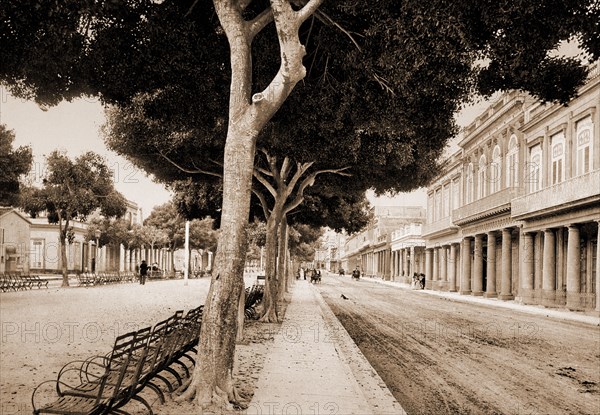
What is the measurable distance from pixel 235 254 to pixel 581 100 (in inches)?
869

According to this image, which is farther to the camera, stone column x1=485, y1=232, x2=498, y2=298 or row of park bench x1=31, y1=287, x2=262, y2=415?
stone column x1=485, y1=232, x2=498, y2=298

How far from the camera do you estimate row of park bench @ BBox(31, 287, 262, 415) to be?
16.0 ft

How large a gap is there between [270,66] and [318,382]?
552 centimetres

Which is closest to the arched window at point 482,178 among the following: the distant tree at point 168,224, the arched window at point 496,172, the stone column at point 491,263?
the arched window at point 496,172

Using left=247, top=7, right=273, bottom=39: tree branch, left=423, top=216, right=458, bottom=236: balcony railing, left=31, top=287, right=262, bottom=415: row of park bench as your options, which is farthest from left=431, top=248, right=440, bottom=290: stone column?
left=247, top=7, right=273, bottom=39: tree branch

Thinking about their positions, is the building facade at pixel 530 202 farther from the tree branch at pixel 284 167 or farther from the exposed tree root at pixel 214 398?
the exposed tree root at pixel 214 398

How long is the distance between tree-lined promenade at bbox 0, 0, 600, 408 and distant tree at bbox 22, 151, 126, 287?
19.9 meters

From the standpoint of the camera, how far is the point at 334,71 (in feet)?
33.3

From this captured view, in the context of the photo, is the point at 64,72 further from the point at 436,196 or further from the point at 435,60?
the point at 436,196

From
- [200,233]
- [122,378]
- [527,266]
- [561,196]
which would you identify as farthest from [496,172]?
[200,233]

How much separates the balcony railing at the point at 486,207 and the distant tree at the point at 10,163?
23.7 meters

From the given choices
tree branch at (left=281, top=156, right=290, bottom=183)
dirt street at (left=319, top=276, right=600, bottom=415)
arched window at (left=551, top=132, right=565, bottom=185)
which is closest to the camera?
dirt street at (left=319, top=276, right=600, bottom=415)

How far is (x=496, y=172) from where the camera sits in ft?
112

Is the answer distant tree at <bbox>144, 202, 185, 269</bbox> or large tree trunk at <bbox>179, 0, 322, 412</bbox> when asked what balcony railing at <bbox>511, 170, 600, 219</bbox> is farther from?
distant tree at <bbox>144, 202, 185, 269</bbox>
